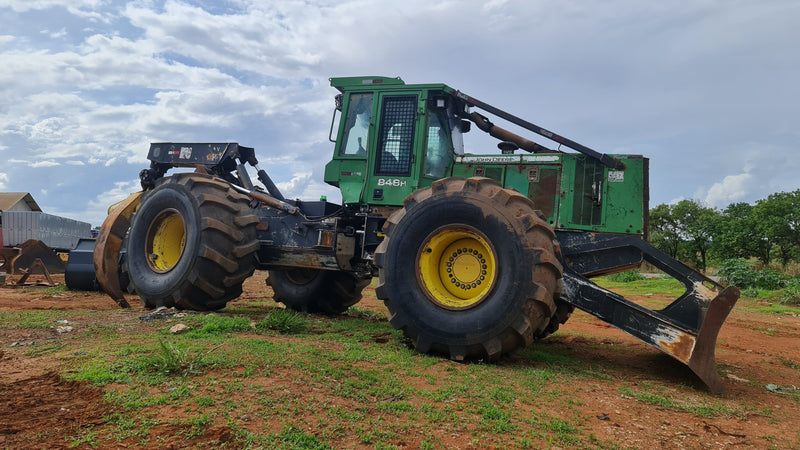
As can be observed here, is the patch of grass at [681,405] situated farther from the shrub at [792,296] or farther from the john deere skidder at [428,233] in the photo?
the shrub at [792,296]

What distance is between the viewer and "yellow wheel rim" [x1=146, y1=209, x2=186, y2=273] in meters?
7.90

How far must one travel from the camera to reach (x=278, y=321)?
6.13 metres

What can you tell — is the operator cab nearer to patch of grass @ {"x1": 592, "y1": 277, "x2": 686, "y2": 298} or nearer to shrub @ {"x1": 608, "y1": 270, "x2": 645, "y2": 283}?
patch of grass @ {"x1": 592, "y1": 277, "x2": 686, "y2": 298}

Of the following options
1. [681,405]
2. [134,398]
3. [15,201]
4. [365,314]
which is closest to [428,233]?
[681,405]

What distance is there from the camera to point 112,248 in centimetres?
807

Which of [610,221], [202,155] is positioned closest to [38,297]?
[202,155]

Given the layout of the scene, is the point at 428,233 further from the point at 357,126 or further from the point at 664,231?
the point at 664,231

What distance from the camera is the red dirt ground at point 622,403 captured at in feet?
10.2

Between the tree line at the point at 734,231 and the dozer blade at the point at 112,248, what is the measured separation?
3031 centimetres

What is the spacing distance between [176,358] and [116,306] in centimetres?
533

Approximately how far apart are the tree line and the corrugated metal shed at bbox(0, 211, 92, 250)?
3318 cm

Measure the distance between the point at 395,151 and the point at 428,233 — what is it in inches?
72.9

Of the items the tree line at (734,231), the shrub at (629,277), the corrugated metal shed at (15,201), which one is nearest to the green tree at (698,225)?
the tree line at (734,231)

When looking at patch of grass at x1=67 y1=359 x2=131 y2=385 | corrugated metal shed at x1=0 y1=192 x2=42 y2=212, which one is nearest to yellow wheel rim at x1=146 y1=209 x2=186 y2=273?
patch of grass at x1=67 y1=359 x2=131 y2=385
